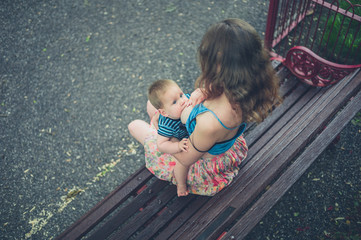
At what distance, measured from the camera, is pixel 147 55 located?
15.0 feet

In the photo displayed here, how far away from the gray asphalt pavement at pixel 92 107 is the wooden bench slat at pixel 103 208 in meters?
0.75

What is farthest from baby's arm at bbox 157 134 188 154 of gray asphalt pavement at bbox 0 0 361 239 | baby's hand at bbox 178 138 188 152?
gray asphalt pavement at bbox 0 0 361 239

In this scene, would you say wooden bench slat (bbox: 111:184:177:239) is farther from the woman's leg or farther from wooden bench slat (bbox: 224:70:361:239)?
wooden bench slat (bbox: 224:70:361:239)

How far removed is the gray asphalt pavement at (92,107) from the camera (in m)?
3.27

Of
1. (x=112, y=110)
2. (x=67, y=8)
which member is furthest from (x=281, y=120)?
(x=67, y=8)

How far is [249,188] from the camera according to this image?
2.25m

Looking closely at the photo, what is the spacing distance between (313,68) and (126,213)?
227 centimetres

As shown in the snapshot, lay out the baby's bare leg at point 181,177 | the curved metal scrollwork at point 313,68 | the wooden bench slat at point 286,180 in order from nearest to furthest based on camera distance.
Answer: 1. the wooden bench slat at point 286,180
2. the baby's bare leg at point 181,177
3. the curved metal scrollwork at point 313,68

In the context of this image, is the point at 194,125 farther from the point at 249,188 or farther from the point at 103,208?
the point at 103,208

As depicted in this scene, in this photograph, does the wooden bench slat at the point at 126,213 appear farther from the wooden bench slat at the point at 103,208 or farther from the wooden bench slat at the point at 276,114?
the wooden bench slat at the point at 276,114

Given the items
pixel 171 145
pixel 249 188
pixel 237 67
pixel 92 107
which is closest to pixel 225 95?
pixel 237 67

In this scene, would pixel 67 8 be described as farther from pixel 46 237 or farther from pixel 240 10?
pixel 46 237

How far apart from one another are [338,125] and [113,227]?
6.68 feet

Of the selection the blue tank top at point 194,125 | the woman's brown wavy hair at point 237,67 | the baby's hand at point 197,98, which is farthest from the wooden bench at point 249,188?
the baby's hand at point 197,98
